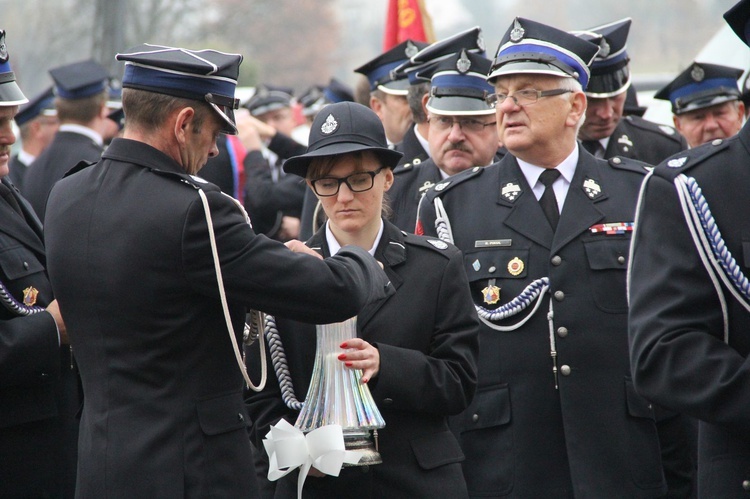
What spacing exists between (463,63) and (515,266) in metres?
1.69

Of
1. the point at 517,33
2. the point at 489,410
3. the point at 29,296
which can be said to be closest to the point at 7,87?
the point at 29,296

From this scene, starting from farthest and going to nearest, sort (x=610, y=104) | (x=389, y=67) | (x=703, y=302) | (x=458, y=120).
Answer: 1. (x=389, y=67)
2. (x=610, y=104)
3. (x=458, y=120)
4. (x=703, y=302)

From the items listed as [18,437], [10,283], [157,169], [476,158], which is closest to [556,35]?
[476,158]

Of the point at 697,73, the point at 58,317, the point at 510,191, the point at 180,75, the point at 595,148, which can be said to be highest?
the point at 180,75

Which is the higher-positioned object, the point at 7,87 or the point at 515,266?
the point at 7,87

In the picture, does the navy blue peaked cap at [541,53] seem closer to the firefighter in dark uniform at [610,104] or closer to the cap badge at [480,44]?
the cap badge at [480,44]

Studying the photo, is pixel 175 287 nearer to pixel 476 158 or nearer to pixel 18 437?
pixel 18 437

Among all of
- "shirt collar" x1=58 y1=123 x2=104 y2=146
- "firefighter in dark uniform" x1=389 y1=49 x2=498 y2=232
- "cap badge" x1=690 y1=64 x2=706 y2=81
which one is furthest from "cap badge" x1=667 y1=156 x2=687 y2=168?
"shirt collar" x1=58 y1=123 x2=104 y2=146

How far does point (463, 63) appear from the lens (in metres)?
5.85

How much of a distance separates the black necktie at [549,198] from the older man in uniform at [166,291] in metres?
1.33

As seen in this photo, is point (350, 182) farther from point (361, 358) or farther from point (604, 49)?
point (604, 49)

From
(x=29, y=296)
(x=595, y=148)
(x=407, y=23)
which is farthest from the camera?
(x=407, y=23)

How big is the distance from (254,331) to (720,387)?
5.23 ft

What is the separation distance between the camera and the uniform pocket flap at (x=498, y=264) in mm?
4508
